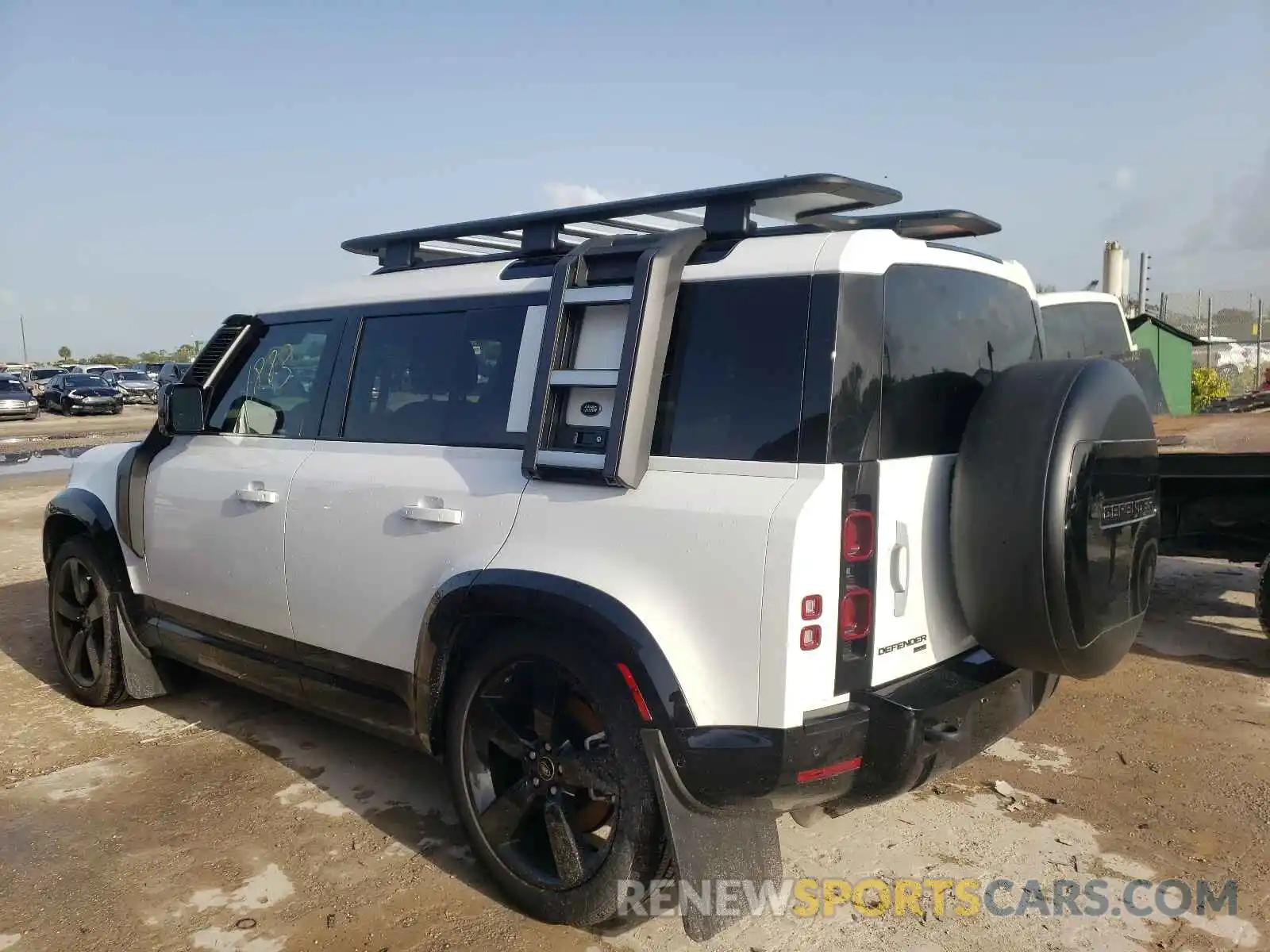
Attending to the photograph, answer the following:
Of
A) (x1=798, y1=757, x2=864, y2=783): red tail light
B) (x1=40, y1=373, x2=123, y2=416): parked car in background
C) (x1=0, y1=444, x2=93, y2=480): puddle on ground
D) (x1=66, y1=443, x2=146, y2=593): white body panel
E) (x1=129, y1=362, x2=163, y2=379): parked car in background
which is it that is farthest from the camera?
(x1=129, y1=362, x2=163, y2=379): parked car in background

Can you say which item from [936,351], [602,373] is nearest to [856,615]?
[936,351]

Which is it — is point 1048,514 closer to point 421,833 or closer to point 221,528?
point 421,833

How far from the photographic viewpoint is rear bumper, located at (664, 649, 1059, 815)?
8.30 ft

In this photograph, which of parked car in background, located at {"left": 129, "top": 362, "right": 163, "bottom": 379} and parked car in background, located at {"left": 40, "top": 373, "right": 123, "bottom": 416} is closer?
parked car in background, located at {"left": 40, "top": 373, "right": 123, "bottom": 416}

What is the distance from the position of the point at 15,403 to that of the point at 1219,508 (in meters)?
33.9

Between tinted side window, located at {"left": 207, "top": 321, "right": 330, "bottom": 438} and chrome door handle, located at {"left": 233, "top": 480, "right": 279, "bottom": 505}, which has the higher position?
tinted side window, located at {"left": 207, "top": 321, "right": 330, "bottom": 438}

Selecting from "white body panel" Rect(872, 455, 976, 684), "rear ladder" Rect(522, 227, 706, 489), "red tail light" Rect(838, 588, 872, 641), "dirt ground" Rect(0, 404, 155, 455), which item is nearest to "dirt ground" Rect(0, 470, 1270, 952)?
"white body panel" Rect(872, 455, 976, 684)

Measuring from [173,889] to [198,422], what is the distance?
1.94 meters

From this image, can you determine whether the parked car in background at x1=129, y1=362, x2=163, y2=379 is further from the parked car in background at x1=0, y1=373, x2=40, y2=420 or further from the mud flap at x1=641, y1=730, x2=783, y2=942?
the mud flap at x1=641, y1=730, x2=783, y2=942

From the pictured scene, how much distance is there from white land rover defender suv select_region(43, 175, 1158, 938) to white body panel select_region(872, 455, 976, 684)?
0.03 ft

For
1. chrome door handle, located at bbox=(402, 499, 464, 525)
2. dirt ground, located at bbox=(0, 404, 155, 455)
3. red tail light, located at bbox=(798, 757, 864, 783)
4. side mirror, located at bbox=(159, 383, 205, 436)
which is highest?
side mirror, located at bbox=(159, 383, 205, 436)

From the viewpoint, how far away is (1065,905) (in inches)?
121

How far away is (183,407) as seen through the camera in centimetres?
419

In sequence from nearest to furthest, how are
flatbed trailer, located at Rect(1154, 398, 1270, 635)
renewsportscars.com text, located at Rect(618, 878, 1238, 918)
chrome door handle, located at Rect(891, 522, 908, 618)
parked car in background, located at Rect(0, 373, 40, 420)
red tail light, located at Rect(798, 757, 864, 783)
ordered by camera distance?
red tail light, located at Rect(798, 757, 864, 783), chrome door handle, located at Rect(891, 522, 908, 618), renewsportscars.com text, located at Rect(618, 878, 1238, 918), flatbed trailer, located at Rect(1154, 398, 1270, 635), parked car in background, located at Rect(0, 373, 40, 420)
